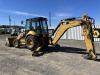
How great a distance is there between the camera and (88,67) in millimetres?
9688

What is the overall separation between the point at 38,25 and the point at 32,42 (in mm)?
1357

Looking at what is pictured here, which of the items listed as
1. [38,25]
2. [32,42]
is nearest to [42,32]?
[38,25]

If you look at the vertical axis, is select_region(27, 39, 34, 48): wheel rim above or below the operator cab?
below

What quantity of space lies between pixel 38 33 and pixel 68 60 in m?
4.44

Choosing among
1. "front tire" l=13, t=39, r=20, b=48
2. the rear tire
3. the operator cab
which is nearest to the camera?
the rear tire

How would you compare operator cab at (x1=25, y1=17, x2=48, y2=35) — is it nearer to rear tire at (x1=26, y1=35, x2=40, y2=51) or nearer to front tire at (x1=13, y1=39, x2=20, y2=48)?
rear tire at (x1=26, y1=35, x2=40, y2=51)

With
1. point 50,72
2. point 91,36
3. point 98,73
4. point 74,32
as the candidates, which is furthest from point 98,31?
point 74,32

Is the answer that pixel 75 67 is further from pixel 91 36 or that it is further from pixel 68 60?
pixel 91 36

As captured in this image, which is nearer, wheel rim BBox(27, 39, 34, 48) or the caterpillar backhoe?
the caterpillar backhoe

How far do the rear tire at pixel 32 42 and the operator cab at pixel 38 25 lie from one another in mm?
589

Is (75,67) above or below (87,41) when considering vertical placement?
below

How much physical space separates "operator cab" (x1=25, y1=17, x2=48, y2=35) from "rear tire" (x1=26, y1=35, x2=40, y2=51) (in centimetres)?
59

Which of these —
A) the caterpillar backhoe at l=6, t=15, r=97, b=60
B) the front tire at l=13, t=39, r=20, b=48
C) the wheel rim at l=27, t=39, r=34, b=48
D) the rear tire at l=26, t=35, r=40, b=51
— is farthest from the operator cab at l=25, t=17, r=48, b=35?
the front tire at l=13, t=39, r=20, b=48

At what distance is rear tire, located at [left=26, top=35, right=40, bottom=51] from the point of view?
14766mm
